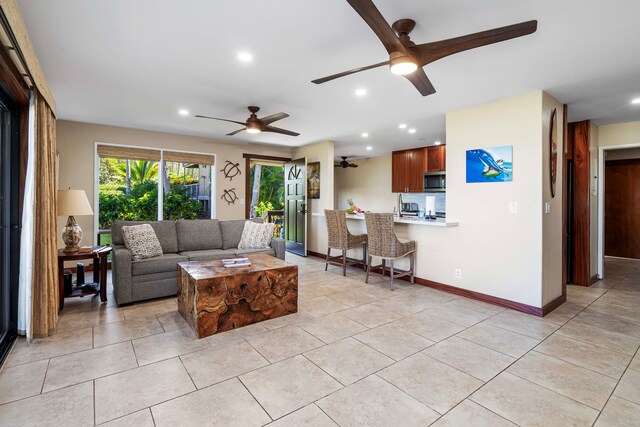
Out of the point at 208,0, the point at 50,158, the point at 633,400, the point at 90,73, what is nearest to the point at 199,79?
the point at 90,73

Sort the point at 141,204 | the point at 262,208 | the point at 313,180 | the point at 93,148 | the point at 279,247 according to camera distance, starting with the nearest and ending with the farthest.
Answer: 1. the point at 279,247
2. the point at 93,148
3. the point at 141,204
4. the point at 313,180
5. the point at 262,208

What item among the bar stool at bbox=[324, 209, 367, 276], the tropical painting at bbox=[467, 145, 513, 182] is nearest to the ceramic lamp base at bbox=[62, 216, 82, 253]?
the bar stool at bbox=[324, 209, 367, 276]

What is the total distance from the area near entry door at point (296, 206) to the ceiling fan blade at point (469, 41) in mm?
4611

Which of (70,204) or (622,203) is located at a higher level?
(622,203)

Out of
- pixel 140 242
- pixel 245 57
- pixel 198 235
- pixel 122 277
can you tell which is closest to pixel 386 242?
pixel 198 235

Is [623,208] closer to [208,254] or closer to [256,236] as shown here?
[256,236]

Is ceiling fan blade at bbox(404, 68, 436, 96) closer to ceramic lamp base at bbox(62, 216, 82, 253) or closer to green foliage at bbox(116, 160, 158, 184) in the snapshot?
ceramic lamp base at bbox(62, 216, 82, 253)

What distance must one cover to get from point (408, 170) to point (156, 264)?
226 inches

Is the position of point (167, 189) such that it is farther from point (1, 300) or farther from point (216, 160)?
point (1, 300)

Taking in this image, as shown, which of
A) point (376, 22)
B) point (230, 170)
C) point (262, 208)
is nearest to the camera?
point (376, 22)

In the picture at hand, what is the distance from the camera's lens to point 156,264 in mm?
3697

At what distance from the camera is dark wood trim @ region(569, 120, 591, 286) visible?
459 cm

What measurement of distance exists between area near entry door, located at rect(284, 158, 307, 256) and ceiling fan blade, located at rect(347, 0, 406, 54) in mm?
4675

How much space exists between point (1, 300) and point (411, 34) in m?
3.91
